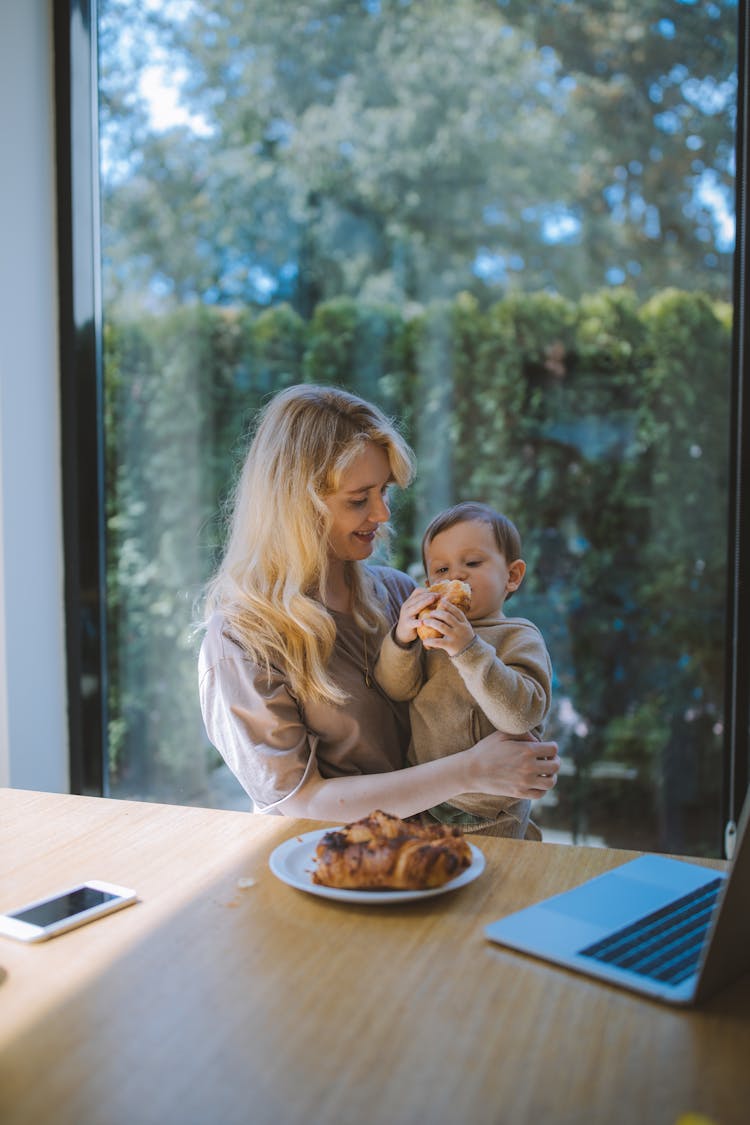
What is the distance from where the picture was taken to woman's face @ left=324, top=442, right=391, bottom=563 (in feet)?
6.15

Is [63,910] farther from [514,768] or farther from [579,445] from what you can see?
[579,445]

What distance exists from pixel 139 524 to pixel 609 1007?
2.34 meters

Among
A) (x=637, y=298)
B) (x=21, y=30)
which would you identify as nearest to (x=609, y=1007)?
(x=637, y=298)

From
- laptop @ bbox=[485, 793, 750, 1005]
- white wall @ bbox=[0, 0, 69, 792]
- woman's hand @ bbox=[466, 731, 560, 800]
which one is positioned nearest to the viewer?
laptop @ bbox=[485, 793, 750, 1005]

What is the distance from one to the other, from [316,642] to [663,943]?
888mm

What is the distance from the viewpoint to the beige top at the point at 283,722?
1.69m

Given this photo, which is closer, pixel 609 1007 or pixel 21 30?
pixel 609 1007

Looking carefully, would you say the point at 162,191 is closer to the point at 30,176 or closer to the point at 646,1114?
the point at 30,176

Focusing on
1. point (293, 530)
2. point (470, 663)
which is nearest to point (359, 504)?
point (293, 530)

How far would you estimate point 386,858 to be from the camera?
3.76ft

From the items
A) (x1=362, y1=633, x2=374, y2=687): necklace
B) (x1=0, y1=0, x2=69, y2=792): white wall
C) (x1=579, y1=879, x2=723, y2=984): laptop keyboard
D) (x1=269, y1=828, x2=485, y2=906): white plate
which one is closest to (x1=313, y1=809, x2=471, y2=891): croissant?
(x1=269, y1=828, x2=485, y2=906): white plate

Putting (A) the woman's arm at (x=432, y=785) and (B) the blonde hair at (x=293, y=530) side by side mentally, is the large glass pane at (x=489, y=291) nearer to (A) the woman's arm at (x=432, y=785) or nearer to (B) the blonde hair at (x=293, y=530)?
(B) the blonde hair at (x=293, y=530)

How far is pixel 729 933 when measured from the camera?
93cm

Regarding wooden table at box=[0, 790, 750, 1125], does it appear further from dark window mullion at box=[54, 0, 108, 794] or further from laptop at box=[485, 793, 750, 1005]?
dark window mullion at box=[54, 0, 108, 794]
